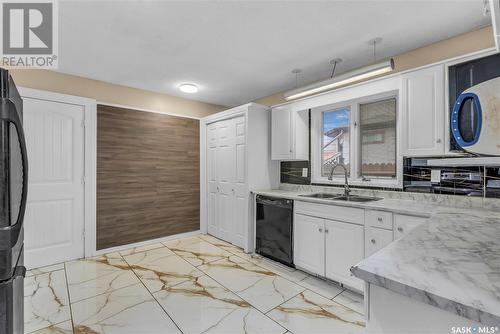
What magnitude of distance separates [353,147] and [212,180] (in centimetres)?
240

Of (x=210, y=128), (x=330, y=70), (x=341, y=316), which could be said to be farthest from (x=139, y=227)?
(x=330, y=70)

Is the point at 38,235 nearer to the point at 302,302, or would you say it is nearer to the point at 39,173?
the point at 39,173

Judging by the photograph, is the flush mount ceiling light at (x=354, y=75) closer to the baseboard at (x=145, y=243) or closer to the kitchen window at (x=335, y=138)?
the kitchen window at (x=335, y=138)

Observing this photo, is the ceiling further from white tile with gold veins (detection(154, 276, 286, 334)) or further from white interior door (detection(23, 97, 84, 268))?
white tile with gold veins (detection(154, 276, 286, 334))

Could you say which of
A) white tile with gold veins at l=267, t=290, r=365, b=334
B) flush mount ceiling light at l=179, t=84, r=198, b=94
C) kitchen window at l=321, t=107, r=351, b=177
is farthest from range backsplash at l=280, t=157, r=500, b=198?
flush mount ceiling light at l=179, t=84, r=198, b=94

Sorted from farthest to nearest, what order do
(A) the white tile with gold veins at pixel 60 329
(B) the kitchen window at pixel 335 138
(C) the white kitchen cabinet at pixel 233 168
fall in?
(C) the white kitchen cabinet at pixel 233 168 → (B) the kitchen window at pixel 335 138 → (A) the white tile with gold veins at pixel 60 329

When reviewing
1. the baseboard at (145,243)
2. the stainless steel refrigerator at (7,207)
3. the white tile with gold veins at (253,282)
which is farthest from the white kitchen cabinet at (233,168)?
the stainless steel refrigerator at (7,207)

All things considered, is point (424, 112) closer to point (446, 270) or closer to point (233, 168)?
point (446, 270)

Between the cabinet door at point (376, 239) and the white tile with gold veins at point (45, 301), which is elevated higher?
the cabinet door at point (376, 239)

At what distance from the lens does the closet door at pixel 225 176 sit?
3791 millimetres

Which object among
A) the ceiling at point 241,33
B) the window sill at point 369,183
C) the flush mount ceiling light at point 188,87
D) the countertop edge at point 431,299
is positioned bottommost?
the countertop edge at point 431,299

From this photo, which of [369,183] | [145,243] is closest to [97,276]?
[145,243]

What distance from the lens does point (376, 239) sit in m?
2.09

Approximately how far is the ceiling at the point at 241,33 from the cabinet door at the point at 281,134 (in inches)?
21.8
